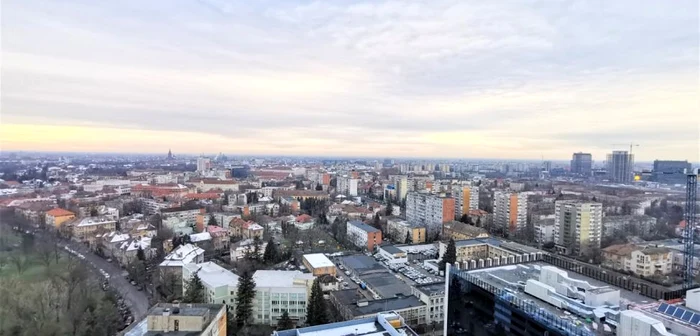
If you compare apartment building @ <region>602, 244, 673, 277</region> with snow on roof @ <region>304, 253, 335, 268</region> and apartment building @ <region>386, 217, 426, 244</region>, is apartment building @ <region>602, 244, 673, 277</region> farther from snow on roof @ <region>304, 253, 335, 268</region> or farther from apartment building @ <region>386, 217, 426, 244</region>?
snow on roof @ <region>304, 253, 335, 268</region>

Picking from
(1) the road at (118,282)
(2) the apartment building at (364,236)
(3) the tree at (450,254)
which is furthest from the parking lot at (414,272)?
(1) the road at (118,282)

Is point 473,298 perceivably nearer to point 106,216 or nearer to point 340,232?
point 340,232

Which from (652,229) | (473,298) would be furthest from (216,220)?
(652,229)

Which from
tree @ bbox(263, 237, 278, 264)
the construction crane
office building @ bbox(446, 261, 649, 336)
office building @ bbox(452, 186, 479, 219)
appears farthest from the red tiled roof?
the construction crane

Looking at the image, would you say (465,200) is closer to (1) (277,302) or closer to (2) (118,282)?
(1) (277,302)

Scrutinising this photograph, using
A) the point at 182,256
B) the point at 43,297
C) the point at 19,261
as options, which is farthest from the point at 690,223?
the point at 19,261

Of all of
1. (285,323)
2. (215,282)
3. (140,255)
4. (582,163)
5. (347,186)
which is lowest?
(285,323)
